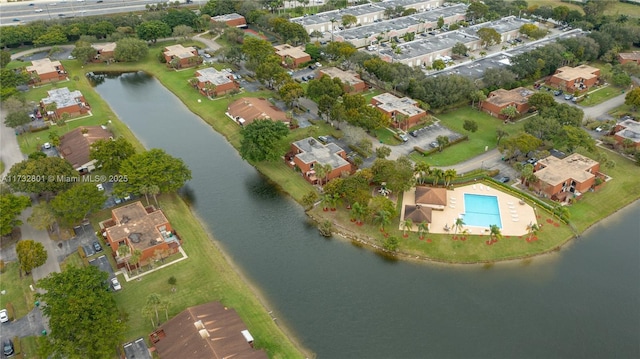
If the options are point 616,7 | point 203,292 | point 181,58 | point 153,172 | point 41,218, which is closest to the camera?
point 203,292

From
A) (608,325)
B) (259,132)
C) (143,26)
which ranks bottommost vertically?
(608,325)

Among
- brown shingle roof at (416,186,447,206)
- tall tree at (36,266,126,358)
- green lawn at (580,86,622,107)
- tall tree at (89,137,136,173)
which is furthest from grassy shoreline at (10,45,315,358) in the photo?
green lawn at (580,86,622,107)

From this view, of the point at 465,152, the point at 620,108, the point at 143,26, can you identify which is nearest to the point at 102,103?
the point at 143,26

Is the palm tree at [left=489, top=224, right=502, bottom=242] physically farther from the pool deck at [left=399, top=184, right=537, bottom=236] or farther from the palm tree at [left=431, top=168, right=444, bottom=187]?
the palm tree at [left=431, top=168, right=444, bottom=187]

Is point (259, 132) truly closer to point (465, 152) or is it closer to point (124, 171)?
point (124, 171)

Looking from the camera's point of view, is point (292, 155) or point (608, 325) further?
point (292, 155)

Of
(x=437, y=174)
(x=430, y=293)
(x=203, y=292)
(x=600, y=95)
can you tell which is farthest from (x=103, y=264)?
(x=600, y=95)

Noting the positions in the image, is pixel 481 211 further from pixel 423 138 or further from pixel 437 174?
pixel 423 138

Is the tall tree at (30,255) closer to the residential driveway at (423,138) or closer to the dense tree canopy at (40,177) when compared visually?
the dense tree canopy at (40,177)
